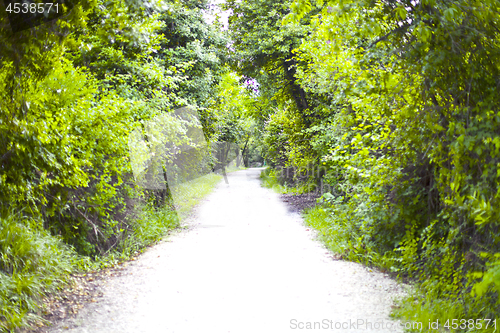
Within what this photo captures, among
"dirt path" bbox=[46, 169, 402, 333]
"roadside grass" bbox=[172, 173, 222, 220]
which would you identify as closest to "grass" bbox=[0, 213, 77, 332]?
"dirt path" bbox=[46, 169, 402, 333]

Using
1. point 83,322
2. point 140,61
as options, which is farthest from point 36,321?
point 140,61

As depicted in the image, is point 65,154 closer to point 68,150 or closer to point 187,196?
point 68,150

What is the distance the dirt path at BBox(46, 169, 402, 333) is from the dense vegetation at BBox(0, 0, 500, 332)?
484 mm

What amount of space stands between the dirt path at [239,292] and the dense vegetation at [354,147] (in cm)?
48

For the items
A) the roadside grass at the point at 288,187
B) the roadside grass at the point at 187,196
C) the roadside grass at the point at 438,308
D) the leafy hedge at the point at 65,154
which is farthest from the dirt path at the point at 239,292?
the roadside grass at the point at 288,187

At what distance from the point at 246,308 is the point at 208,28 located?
11.9 metres

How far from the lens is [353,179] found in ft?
20.3

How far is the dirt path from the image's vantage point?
4.23 metres

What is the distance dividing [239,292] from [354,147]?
2699mm

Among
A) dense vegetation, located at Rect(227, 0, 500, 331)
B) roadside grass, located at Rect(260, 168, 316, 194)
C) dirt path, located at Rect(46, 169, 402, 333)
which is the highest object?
dense vegetation, located at Rect(227, 0, 500, 331)

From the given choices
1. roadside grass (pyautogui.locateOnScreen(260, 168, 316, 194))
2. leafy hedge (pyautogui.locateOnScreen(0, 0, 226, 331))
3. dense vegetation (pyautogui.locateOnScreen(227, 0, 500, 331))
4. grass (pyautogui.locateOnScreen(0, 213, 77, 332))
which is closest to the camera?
dense vegetation (pyautogui.locateOnScreen(227, 0, 500, 331))

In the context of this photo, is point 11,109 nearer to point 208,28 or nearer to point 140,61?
point 140,61

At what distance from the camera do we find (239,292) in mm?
5207

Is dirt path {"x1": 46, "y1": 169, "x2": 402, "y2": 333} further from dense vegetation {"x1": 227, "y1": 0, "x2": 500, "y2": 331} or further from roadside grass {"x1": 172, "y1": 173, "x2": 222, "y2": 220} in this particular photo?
roadside grass {"x1": 172, "y1": 173, "x2": 222, "y2": 220}
